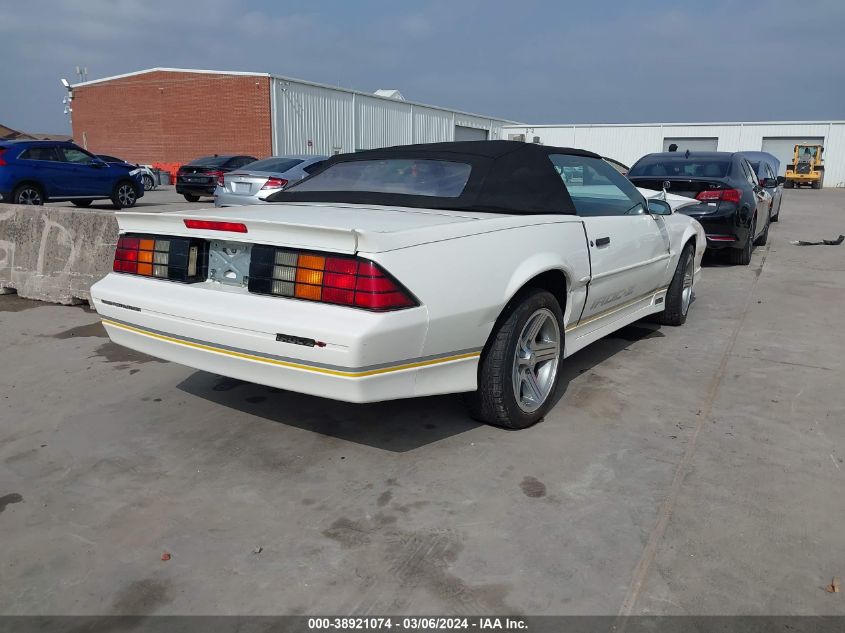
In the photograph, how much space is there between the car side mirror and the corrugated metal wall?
26588 mm

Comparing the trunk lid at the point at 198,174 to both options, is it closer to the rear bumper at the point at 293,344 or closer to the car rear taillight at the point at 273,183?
the car rear taillight at the point at 273,183

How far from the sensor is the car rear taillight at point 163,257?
319 cm

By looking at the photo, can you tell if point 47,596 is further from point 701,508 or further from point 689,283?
point 689,283

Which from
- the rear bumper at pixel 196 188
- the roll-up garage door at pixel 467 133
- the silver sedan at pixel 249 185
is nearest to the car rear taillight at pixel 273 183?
the silver sedan at pixel 249 185

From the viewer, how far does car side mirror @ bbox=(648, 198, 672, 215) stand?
4.75m

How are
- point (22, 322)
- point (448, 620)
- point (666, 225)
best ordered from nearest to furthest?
point (448, 620) < point (666, 225) < point (22, 322)

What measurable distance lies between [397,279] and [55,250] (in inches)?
193

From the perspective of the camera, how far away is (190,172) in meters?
17.5

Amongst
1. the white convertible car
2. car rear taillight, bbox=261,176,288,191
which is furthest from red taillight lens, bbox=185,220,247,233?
car rear taillight, bbox=261,176,288,191

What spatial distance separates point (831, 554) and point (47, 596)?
2.73 meters

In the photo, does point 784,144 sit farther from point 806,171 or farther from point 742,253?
point 742,253

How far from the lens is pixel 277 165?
12.5m

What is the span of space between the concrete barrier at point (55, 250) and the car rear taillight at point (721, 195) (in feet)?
21.8

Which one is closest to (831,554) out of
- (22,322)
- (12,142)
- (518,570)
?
(518,570)
